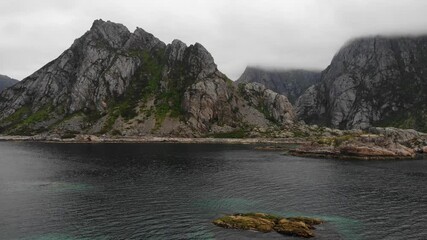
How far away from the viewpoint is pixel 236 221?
6319 cm

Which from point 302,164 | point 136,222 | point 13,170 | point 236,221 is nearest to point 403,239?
point 236,221

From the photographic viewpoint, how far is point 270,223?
6231cm

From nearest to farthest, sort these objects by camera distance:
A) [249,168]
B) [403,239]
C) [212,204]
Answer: [403,239] < [212,204] < [249,168]

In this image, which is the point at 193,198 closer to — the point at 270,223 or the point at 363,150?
the point at 270,223

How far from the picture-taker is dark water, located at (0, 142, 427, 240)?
2406 inches

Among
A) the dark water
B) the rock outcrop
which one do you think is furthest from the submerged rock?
the rock outcrop

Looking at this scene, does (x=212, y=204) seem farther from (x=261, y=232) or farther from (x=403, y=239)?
(x=403, y=239)

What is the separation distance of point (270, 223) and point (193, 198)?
26.4 m

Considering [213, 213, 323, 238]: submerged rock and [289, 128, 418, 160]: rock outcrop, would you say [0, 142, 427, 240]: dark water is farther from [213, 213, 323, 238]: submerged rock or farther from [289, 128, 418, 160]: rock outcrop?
[289, 128, 418, 160]: rock outcrop

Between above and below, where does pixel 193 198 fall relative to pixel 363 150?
below

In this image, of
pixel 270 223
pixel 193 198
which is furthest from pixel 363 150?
pixel 270 223

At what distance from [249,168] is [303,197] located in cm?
5008

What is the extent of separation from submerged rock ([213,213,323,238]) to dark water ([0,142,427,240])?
174 centimetres

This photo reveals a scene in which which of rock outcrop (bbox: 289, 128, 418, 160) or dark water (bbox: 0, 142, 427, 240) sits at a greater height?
rock outcrop (bbox: 289, 128, 418, 160)
